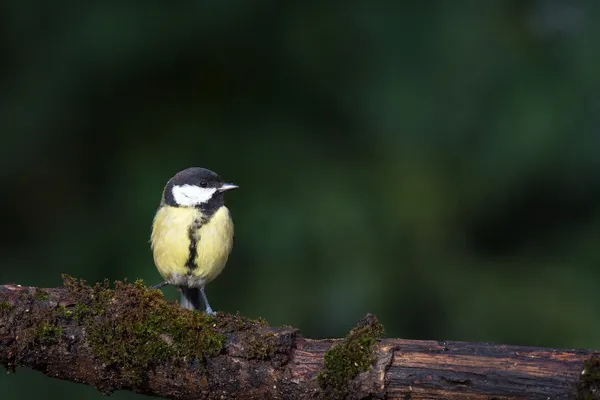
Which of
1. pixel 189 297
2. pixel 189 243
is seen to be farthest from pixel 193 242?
pixel 189 297

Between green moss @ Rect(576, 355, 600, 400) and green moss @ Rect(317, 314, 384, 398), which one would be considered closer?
green moss @ Rect(576, 355, 600, 400)

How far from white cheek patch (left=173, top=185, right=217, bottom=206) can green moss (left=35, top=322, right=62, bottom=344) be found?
A: 116 cm

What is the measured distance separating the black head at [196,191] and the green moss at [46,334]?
116 cm

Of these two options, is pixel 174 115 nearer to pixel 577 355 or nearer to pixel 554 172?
pixel 554 172

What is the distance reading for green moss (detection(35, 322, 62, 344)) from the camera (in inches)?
106

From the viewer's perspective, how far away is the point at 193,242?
3.68 m

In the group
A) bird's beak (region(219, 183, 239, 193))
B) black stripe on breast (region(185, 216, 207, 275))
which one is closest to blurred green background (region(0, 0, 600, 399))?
bird's beak (region(219, 183, 239, 193))

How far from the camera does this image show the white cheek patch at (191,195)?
12.4ft

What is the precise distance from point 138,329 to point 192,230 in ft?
3.30

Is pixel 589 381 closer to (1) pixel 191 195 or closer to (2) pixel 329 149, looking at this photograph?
(1) pixel 191 195

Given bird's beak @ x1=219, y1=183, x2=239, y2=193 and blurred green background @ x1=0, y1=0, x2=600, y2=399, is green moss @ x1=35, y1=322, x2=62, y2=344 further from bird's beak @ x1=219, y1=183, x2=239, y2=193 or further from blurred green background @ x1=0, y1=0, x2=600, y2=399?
blurred green background @ x1=0, y1=0, x2=600, y2=399

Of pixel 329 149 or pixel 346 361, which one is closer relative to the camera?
pixel 346 361

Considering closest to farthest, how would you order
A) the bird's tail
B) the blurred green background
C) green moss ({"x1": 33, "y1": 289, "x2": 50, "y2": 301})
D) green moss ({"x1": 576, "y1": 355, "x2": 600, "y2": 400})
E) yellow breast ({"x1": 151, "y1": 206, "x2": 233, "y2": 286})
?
green moss ({"x1": 576, "y1": 355, "x2": 600, "y2": 400}), green moss ({"x1": 33, "y1": 289, "x2": 50, "y2": 301}), yellow breast ({"x1": 151, "y1": 206, "x2": 233, "y2": 286}), the bird's tail, the blurred green background

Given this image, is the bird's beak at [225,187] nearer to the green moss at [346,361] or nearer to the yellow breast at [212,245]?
the yellow breast at [212,245]
